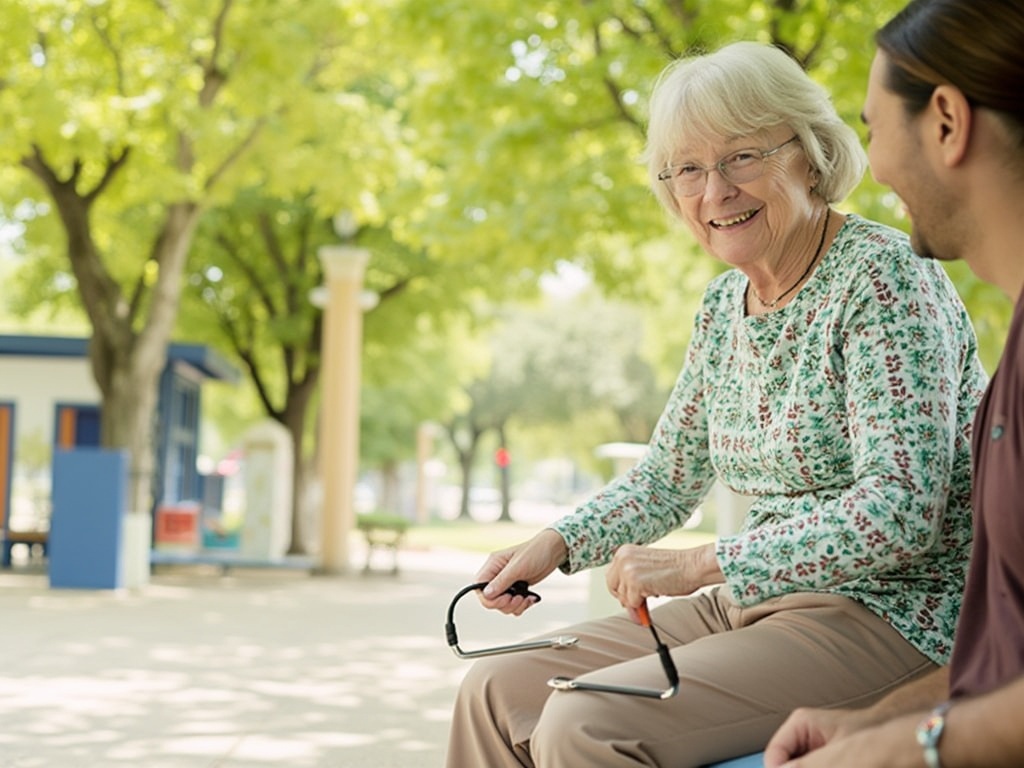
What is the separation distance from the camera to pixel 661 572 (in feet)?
7.85

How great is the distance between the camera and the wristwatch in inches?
68.1

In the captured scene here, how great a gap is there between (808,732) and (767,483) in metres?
0.72

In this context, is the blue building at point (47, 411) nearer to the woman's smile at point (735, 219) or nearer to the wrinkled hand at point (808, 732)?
the woman's smile at point (735, 219)

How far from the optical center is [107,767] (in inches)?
216

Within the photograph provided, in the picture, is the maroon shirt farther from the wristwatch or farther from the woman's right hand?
the woman's right hand

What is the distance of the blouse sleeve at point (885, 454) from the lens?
7.43 feet

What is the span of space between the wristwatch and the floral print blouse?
0.53 meters

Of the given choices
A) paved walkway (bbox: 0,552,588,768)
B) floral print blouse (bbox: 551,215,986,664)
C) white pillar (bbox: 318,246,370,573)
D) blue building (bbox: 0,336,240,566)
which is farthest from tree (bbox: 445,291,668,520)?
floral print blouse (bbox: 551,215,986,664)

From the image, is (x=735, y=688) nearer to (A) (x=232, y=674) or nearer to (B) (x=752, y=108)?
(B) (x=752, y=108)

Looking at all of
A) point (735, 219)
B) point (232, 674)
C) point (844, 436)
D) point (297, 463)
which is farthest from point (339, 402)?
point (844, 436)

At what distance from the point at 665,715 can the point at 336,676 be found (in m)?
6.38

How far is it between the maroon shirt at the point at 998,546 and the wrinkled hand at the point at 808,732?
18 cm

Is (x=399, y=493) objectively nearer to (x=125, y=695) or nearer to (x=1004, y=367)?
(x=125, y=695)

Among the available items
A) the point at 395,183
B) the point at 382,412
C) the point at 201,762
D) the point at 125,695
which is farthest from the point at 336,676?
the point at 382,412
